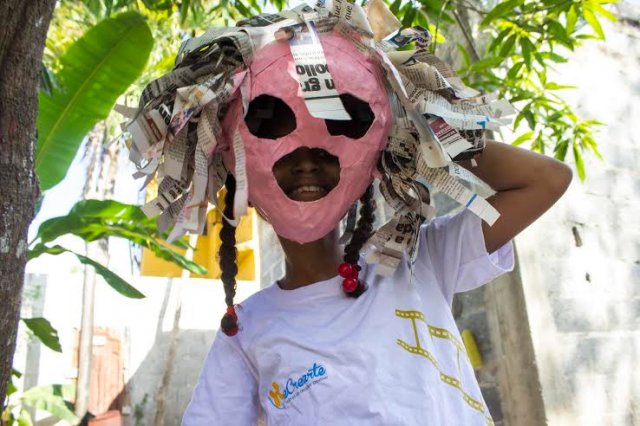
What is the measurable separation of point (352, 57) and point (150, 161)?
41 centimetres

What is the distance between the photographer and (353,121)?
3.68 ft

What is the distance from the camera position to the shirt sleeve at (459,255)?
1.16m

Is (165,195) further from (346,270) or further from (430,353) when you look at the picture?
(430,353)

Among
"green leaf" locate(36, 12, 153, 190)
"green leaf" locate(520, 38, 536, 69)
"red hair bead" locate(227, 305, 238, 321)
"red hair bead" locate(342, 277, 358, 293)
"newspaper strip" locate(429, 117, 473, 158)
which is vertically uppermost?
"green leaf" locate(36, 12, 153, 190)

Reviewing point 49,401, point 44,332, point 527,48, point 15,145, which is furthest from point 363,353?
point 49,401

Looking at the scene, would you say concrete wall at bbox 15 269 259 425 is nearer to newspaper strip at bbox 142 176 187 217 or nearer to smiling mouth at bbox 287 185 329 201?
newspaper strip at bbox 142 176 187 217

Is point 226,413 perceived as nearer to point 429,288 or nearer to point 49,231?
point 429,288

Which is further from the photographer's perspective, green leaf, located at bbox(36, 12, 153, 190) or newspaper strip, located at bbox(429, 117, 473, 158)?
green leaf, located at bbox(36, 12, 153, 190)

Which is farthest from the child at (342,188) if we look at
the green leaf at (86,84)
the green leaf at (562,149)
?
the green leaf at (86,84)

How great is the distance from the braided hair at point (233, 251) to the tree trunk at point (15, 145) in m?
0.37

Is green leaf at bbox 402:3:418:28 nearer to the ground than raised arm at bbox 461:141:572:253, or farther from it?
farther from it

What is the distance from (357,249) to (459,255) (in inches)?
7.6

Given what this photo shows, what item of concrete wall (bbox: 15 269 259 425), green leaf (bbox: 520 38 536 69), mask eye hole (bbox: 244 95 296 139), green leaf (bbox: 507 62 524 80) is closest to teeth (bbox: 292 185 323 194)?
mask eye hole (bbox: 244 95 296 139)

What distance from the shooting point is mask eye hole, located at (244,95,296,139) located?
3.64 ft
